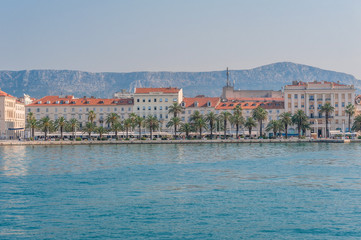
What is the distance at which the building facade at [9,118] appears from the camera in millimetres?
159125

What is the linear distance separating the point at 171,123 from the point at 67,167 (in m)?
76.5

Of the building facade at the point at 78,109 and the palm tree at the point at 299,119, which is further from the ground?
the building facade at the point at 78,109

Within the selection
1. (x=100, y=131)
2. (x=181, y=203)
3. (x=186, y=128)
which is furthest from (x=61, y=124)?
(x=181, y=203)

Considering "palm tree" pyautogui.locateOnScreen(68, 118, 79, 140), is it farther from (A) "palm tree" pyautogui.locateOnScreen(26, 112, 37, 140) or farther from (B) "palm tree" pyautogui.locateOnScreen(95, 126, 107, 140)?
(A) "palm tree" pyautogui.locateOnScreen(26, 112, 37, 140)

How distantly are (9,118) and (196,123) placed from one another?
6170cm

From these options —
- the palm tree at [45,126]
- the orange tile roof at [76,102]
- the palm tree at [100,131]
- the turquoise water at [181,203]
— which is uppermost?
the orange tile roof at [76,102]

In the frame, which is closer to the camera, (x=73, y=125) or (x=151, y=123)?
(x=151, y=123)

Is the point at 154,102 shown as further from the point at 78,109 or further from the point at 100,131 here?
the point at 100,131

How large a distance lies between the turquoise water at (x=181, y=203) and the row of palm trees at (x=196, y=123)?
240 feet

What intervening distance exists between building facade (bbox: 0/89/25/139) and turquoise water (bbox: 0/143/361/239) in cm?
10235

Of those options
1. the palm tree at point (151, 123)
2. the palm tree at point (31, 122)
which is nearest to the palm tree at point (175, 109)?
the palm tree at point (151, 123)

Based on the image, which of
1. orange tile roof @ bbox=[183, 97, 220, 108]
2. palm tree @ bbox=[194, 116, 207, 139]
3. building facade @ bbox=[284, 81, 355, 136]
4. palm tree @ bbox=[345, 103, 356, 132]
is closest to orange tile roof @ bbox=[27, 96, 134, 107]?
orange tile roof @ bbox=[183, 97, 220, 108]

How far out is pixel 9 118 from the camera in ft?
535

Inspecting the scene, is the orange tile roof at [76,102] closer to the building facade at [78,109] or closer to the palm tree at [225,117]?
the building facade at [78,109]
